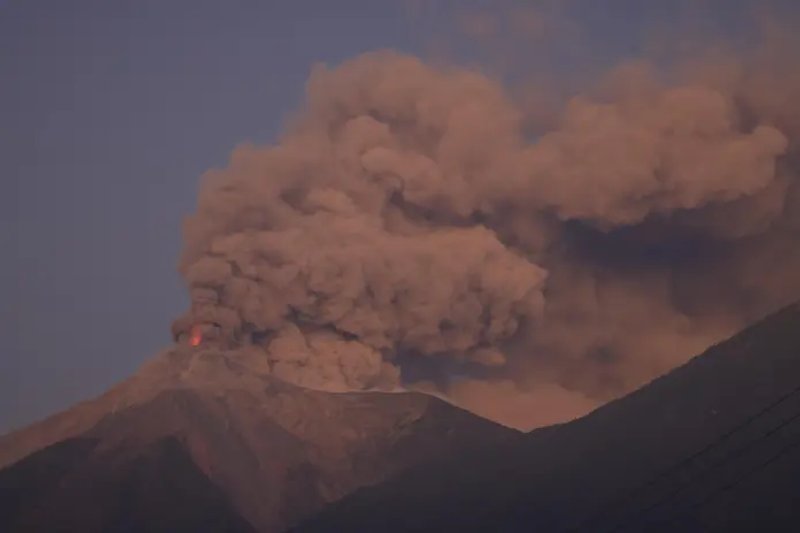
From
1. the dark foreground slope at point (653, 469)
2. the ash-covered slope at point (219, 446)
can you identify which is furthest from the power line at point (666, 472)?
the ash-covered slope at point (219, 446)

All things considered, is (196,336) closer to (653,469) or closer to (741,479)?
(653,469)

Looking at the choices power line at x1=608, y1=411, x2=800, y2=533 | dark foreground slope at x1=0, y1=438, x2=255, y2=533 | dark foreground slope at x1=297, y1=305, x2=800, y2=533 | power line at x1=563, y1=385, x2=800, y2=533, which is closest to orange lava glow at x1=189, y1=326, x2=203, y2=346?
dark foreground slope at x1=0, y1=438, x2=255, y2=533

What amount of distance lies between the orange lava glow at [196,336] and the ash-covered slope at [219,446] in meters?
1.22

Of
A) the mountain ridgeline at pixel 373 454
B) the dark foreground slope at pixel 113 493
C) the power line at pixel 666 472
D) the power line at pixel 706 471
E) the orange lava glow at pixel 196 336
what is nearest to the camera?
the power line at pixel 706 471

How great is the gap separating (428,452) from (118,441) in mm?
12753

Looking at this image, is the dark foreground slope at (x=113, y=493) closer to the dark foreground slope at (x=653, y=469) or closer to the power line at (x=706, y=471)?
the dark foreground slope at (x=653, y=469)

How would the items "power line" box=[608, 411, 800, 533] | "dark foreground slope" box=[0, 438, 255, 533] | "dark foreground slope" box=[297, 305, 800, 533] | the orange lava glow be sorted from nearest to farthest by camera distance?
"power line" box=[608, 411, 800, 533], "dark foreground slope" box=[297, 305, 800, 533], the orange lava glow, "dark foreground slope" box=[0, 438, 255, 533]

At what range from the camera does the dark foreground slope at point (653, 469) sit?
161 ft

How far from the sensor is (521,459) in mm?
58469

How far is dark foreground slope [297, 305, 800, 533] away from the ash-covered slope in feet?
6.31

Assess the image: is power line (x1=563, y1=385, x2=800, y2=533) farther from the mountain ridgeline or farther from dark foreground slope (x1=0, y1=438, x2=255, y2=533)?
dark foreground slope (x1=0, y1=438, x2=255, y2=533)

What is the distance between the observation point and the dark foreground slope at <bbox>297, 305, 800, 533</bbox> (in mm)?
49000

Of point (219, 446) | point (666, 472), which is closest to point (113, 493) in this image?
point (219, 446)

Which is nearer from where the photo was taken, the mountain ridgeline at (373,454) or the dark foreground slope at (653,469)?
the dark foreground slope at (653,469)
